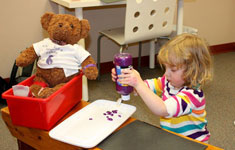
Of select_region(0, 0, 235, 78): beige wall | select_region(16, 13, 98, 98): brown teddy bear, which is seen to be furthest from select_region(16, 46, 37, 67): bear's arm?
select_region(0, 0, 235, 78): beige wall

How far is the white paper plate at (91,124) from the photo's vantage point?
2.79 feet

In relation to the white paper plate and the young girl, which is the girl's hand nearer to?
the young girl

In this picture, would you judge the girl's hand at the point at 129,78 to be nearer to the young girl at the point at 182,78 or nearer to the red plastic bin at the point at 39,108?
the young girl at the point at 182,78

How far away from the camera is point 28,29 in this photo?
7.35ft

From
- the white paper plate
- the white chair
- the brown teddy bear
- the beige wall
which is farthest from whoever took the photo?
the beige wall

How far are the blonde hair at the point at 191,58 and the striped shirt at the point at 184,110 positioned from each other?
0.15 ft

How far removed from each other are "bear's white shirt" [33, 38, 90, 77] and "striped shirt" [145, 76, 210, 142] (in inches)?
12.3

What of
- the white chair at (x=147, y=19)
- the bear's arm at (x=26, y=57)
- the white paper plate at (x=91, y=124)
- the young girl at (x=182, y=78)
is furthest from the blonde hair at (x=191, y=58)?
the white chair at (x=147, y=19)

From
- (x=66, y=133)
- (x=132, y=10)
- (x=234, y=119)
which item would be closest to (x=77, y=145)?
(x=66, y=133)

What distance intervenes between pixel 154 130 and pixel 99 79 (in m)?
1.66

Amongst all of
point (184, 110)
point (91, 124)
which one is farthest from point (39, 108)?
point (184, 110)

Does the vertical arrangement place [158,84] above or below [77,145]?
above

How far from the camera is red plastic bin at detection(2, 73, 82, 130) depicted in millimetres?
882

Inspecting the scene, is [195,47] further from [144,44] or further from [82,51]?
[144,44]
